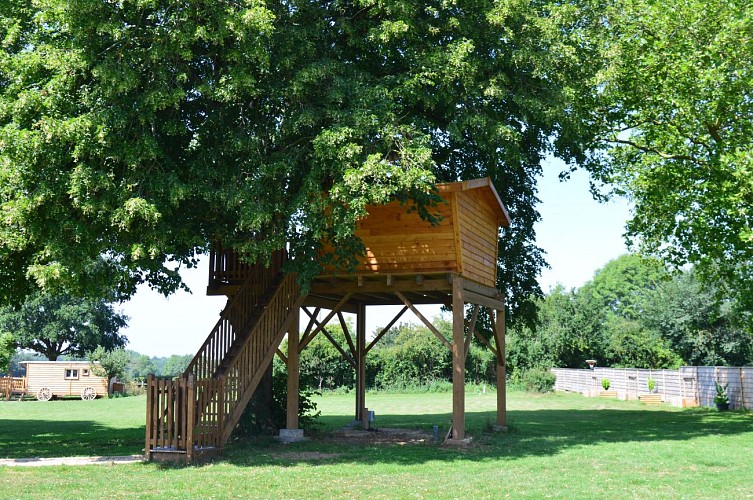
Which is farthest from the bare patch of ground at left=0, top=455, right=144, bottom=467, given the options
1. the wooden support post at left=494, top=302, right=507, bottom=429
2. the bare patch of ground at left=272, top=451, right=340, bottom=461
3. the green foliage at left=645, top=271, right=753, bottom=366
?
the green foliage at left=645, top=271, right=753, bottom=366

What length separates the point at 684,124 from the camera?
87.2 ft

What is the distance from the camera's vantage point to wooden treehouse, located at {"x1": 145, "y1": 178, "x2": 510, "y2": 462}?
51.2 ft

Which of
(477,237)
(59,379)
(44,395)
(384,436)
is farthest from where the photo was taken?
(59,379)

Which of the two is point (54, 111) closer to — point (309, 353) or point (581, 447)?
point (581, 447)

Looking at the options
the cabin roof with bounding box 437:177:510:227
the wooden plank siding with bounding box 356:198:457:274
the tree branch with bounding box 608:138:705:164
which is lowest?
the wooden plank siding with bounding box 356:198:457:274

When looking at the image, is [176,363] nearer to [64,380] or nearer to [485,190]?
[64,380]

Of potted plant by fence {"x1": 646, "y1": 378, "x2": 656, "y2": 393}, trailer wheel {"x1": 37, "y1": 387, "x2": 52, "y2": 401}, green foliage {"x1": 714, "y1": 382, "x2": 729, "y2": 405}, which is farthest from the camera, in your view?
trailer wheel {"x1": 37, "y1": 387, "x2": 52, "y2": 401}

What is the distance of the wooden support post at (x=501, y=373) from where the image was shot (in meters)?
21.9

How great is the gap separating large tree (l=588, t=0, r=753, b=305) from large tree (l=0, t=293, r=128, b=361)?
4781cm

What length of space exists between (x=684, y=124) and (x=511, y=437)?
13.4 m

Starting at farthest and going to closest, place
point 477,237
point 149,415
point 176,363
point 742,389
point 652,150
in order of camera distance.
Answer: point 176,363, point 742,389, point 652,150, point 477,237, point 149,415

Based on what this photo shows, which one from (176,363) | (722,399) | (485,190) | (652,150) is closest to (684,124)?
(652,150)

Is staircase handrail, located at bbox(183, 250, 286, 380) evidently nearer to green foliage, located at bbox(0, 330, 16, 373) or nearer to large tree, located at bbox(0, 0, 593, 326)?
large tree, located at bbox(0, 0, 593, 326)

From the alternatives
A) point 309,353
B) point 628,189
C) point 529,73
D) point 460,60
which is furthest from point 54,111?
point 309,353
